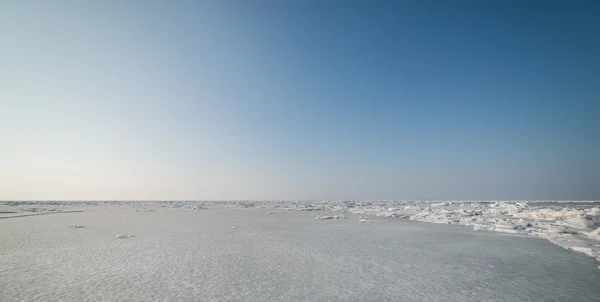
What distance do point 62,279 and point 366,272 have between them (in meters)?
8.17

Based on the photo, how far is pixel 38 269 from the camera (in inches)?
307

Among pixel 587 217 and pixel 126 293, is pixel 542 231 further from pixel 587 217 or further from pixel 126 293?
pixel 126 293

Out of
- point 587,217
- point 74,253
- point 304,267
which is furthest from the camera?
point 587,217

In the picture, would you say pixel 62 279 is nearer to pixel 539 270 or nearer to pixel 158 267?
pixel 158 267

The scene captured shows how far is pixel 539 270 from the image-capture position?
761cm

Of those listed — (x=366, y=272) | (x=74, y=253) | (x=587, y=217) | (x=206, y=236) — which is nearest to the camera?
(x=366, y=272)

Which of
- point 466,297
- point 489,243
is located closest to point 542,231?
point 489,243

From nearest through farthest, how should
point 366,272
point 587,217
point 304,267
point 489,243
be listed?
point 366,272
point 304,267
point 489,243
point 587,217

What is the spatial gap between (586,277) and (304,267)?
24.7 feet

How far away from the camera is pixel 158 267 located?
7.99 meters

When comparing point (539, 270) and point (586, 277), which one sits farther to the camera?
point (539, 270)

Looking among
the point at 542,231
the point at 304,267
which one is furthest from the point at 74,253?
the point at 542,231

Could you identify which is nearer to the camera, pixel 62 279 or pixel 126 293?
pixel 126 293

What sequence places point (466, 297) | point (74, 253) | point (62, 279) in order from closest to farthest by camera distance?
point (466, 297), point (62, 279), point (74, 253)
